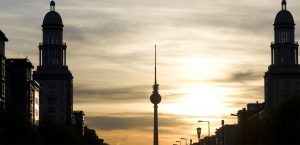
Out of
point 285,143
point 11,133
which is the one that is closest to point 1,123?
point 11,133

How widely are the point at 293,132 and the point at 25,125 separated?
136 feet

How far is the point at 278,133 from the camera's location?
655 ft

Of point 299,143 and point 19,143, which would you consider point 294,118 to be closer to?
point 299,143

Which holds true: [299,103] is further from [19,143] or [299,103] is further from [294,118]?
[19,143]

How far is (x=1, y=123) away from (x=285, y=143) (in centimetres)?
4402

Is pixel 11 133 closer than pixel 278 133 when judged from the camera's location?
Yes

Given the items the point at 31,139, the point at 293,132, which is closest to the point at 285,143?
the point at 293,132

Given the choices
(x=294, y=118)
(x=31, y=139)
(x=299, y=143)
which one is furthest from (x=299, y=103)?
(x=31, y=139)

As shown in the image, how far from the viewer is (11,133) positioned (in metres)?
180

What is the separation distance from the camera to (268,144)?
7766 inches

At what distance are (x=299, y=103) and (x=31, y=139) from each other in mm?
44515

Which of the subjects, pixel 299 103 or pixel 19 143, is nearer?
pixel 19 143

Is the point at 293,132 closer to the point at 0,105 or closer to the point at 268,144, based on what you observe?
the point at 268,144

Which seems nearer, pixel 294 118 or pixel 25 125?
pixel 25 125
